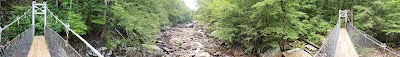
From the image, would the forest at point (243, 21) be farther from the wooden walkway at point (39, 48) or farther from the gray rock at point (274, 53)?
the wooden walkway at point (39, 48)

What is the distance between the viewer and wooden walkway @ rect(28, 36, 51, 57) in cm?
365

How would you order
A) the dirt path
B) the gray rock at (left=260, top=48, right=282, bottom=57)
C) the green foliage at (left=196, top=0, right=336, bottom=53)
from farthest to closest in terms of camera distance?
the dirt path, the gray rock at (left=260, top=48, right=282, bottom=57), the green foliage at (left=196, top=0, right=336, bottom=53)

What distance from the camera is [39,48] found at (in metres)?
3.88

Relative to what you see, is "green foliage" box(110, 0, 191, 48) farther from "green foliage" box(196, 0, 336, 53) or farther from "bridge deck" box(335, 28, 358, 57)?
"bridge deck" box(335, 28, 358, 57)

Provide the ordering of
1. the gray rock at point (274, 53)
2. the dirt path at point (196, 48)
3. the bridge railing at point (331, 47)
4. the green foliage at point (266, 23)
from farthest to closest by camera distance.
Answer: the dirt path at point (196, 48), the gray rock at point (274, 53), the green foliage at point (266, 23), the bridge railing at point (331, 47)

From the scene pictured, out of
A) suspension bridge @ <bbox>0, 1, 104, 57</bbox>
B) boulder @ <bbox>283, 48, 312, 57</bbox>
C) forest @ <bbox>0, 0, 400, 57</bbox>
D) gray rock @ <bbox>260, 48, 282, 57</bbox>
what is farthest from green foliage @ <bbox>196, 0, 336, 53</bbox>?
suspension bridge @ <bbox>0, 1, 104, 57</bbox>

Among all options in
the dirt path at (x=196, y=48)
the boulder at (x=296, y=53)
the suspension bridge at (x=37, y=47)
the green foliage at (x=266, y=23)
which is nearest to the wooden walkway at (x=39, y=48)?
the suspension bridge at (x=37, y=47)

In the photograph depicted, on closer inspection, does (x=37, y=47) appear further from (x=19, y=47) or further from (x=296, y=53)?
(x=296, y=53)

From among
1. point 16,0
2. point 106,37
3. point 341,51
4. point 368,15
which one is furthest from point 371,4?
point 16,0

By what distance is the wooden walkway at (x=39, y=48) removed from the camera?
12.0 ft

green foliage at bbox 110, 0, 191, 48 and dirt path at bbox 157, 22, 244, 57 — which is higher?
green foliage at bbox 110, 0, 191, 48

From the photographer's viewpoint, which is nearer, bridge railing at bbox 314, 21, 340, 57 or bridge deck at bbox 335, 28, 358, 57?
bridge deck at bbox 335, 28, 358, 57

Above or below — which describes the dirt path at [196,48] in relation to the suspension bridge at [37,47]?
below

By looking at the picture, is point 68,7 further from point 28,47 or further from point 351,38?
point 351,38
